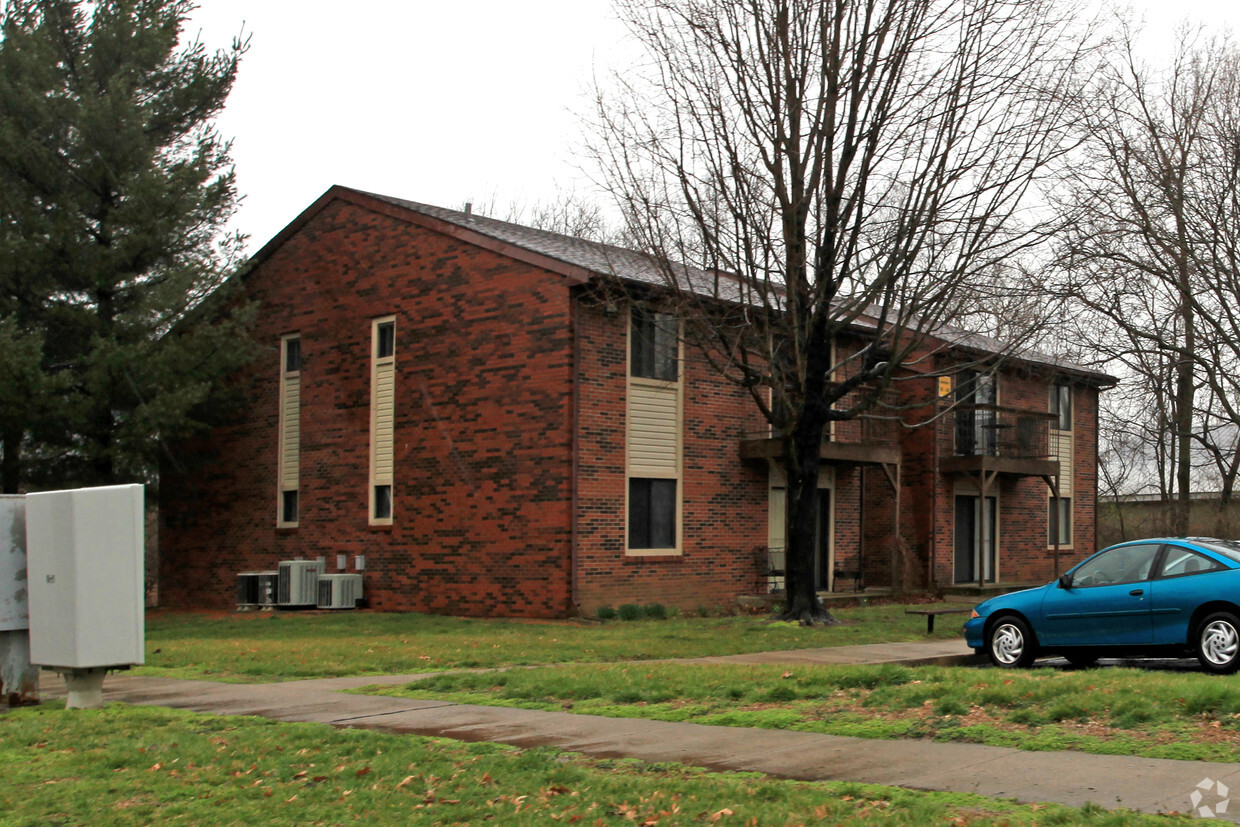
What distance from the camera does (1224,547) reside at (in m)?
13.1

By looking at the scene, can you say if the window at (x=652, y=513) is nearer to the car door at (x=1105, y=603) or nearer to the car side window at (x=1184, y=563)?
the car door at (x=1105, y=603)

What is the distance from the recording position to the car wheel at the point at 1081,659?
13.9 meters

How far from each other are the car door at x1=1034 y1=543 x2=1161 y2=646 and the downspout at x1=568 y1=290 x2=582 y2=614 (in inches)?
390

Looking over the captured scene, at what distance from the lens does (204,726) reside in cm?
974

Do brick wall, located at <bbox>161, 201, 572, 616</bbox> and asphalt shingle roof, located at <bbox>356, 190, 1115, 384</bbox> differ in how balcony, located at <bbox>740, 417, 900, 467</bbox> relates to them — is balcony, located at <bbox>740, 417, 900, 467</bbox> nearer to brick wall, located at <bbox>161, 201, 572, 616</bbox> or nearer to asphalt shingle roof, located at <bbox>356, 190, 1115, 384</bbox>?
Answer: asphalt shingle roof, located at <bbox>356, 190, 1115, 384</bbox>

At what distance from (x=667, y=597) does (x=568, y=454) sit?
3565mm

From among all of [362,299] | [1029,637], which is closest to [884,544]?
[362,299]

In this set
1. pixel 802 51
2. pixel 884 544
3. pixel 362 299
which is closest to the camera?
pixel 802 51

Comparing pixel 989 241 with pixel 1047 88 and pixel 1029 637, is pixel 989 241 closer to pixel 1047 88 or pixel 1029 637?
pixel 1047 88

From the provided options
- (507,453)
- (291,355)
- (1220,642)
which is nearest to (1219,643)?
(1220,642)

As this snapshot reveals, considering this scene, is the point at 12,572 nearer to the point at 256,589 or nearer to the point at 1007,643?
the point at 1007,643

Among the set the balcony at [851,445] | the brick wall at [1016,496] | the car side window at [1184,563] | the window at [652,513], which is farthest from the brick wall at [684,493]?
the car side window at [1184,563]

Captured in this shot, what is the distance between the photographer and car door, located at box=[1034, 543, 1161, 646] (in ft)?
43.2

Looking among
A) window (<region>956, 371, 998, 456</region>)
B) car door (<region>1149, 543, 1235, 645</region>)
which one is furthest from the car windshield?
window (<region>956, 371, 998, 456</region>)
